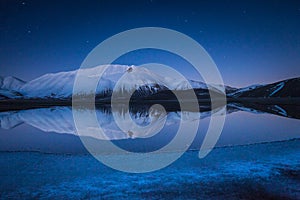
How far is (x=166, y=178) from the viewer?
6.73 m

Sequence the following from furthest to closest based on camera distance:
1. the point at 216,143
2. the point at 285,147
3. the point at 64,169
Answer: the point at 216,143, the point at 285,147, the point at 64,169

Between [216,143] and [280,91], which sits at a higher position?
[280,91]

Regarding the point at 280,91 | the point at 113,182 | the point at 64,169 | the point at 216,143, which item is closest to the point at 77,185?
the point at 113,182

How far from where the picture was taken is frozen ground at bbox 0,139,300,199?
5.68 m

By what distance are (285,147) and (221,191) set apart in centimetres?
587

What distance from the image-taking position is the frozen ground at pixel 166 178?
223 inches

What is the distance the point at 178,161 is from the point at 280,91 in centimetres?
16502

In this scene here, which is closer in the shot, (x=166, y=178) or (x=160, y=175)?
(x=166, y=178)

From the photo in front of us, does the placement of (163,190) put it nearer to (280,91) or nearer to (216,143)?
(216,143)

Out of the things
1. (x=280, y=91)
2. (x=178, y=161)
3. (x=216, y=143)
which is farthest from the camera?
(x=280, y=91)

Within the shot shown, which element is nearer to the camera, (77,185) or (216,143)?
(77,185)

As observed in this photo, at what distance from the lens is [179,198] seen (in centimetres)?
539

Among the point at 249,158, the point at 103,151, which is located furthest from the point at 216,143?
the point at 103,151

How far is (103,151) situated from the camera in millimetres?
10695
